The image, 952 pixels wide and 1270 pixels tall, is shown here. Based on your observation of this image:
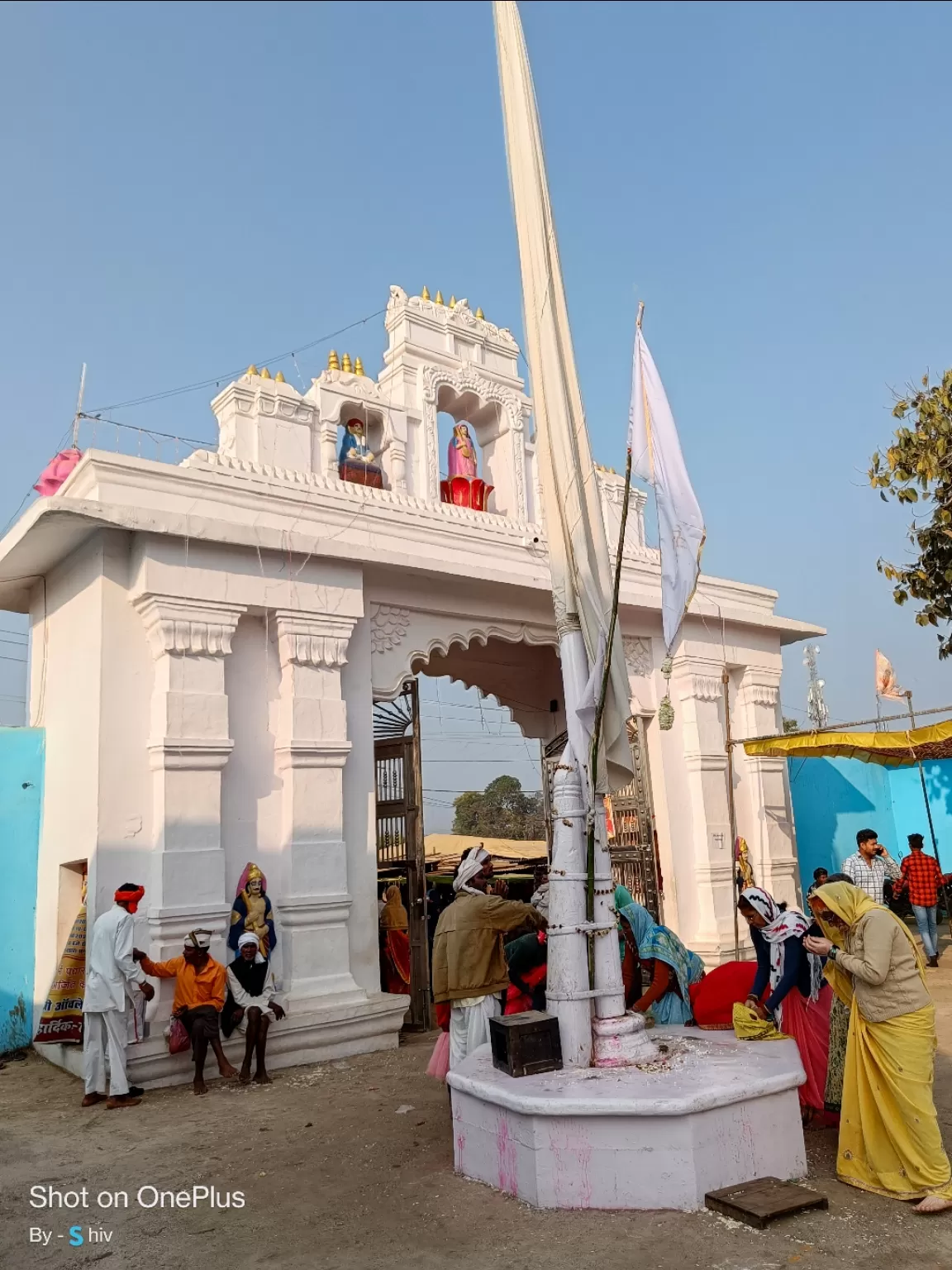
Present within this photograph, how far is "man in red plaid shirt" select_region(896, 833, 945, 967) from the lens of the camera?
9.66m

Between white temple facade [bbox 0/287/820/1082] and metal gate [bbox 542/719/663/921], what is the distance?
4.6 inches

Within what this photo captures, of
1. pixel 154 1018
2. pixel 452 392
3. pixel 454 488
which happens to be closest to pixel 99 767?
pixel 154 1018

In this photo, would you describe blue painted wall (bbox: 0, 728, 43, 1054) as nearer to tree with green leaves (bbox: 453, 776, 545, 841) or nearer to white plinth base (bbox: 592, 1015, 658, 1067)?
white plinth base (bbox: 592, 1015, 658, 1067)

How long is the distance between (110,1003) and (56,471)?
17.8ft

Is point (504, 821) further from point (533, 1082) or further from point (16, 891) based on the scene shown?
point (533, 1082)

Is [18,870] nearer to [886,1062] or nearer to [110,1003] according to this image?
[110,1003]

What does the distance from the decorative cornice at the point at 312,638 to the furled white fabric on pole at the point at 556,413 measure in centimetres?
281

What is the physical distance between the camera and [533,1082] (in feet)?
13.1

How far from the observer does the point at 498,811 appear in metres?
42.7

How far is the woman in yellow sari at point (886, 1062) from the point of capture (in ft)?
11.9

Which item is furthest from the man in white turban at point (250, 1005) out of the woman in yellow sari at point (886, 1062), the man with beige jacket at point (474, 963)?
the woman in yellow sari at point (886, 1062)

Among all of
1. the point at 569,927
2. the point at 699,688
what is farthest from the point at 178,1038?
the point at 699,688

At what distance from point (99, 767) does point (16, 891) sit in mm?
1992

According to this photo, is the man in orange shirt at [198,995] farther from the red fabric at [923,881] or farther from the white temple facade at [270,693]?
the red fabric at [923,881]
